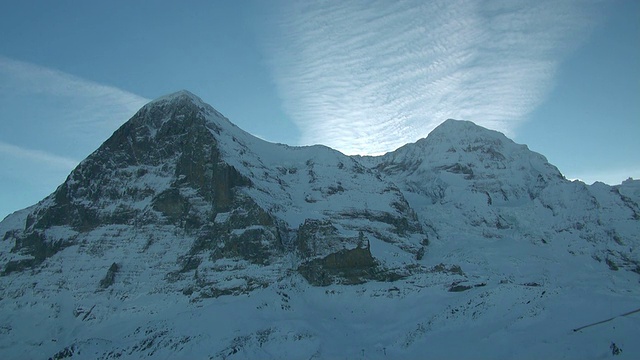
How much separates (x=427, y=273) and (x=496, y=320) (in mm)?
22318

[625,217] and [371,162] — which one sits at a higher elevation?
[371,162]

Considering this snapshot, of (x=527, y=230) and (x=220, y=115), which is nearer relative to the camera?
(x=527, y=230)

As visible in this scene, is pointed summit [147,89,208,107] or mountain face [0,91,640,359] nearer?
A: mountain face [0,91,640,359]

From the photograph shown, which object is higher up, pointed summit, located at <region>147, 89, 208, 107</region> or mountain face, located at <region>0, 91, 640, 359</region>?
pointed summit, located at <region>147, 89, 208, 107</region>

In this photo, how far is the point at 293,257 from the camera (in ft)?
234

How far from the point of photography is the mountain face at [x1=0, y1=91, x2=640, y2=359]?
162ft

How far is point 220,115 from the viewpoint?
10181 cm

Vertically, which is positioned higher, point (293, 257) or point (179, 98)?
point (179, 98)

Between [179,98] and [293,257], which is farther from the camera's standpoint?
[179,98]

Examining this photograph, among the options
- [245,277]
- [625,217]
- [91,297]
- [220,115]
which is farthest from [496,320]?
[220,115]

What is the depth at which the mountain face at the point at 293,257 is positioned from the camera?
162 ft

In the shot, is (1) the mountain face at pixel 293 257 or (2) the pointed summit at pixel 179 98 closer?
(1) the mountain face at pixel 293 257

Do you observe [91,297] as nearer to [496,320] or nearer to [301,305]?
[301,305]

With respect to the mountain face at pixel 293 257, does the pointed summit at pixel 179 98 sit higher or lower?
higher
